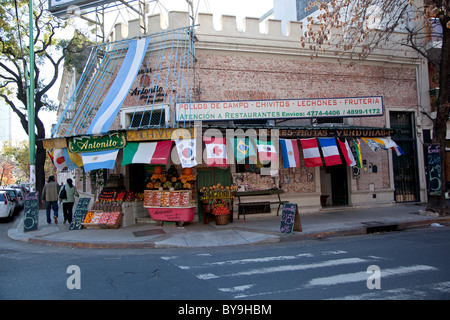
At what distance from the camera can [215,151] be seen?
11.0 metres

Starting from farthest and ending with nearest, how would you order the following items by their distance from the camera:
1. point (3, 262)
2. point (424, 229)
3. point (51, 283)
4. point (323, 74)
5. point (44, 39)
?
1. point (44, 39)
2. point (323, 74)
3. point (424, 229)
4. point (3, 262)
5. point (51, 283)

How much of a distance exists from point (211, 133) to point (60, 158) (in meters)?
5.86

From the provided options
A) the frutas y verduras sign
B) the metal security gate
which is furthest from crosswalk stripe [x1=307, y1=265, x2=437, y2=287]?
the metal security gate

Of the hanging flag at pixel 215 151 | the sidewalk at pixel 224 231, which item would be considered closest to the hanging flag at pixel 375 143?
the sidewalk at pixel 224 231

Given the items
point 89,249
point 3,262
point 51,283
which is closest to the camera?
point 51,283

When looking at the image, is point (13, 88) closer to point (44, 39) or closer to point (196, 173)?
point (44, 39)

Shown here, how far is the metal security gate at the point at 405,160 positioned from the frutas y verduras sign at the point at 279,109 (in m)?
3.83

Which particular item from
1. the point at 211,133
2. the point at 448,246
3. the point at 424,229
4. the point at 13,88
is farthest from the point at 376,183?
the point at 13,88

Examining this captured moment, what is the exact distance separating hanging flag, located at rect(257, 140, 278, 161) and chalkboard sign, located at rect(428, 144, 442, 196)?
6078 mm

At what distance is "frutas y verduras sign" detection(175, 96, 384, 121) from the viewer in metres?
11.8

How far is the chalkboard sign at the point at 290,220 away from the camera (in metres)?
9.71

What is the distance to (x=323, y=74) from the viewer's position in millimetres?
14492

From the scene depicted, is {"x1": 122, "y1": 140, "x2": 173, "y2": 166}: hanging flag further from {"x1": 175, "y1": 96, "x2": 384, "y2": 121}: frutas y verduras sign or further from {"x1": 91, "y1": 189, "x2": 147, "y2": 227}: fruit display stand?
{"x1": 91, "y1": 189, "x2": 147, "y2": 227}: fruit display stand

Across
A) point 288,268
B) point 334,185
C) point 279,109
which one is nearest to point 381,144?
point 334,185
